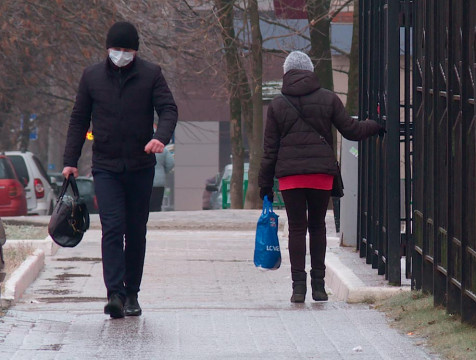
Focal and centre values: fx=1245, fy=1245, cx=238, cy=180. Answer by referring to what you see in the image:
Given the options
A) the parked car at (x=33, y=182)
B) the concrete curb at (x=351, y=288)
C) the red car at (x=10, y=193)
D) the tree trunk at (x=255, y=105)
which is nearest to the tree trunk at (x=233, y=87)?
the tree trunk at (x=255, y=105)

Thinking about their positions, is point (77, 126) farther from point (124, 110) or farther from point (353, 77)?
point (353, 77)

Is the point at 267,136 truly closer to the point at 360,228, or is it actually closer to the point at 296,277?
the point at 296,277

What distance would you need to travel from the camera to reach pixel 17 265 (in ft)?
33.3

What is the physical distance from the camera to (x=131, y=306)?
24.6ft

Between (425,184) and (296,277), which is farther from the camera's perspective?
(296,277)

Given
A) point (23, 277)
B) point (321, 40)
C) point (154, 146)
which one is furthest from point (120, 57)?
point (321, 40)

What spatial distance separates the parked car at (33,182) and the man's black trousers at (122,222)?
54.5 ft

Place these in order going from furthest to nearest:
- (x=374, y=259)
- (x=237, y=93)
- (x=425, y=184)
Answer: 1. (x=237, y=93)
2. (x=374, y=259)
3. (x=425, y=184)

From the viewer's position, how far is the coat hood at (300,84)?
817cm

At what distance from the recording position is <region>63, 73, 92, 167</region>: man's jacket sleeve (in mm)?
7496

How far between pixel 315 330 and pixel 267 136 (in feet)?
5.76

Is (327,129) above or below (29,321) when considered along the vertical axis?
above

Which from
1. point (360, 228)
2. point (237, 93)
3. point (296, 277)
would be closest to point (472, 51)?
point (296, 277)

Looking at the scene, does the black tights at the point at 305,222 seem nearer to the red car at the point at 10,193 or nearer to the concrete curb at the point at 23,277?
the concrete curb at the point at 23,277
